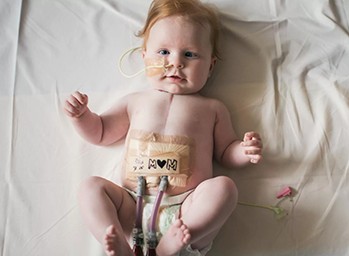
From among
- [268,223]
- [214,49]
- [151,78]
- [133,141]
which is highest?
[214,49]

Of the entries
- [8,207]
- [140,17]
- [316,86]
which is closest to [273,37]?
[316,86]

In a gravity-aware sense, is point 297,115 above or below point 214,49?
below

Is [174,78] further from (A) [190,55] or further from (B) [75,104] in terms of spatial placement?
(B) [75,104]

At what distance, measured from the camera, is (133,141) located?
1.16 meters

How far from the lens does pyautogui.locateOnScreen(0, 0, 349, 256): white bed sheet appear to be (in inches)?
45.7

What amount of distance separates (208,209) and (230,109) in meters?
0.36

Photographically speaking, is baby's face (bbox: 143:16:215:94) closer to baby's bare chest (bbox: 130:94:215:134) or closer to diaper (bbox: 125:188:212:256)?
baby's bare chest (bbox: 130:94:215:134)

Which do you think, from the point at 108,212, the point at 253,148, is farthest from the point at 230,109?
the point at 108,212

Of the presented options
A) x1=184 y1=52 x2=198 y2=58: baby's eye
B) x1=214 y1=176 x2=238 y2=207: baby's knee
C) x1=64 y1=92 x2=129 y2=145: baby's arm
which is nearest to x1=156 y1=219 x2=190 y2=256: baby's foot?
x1=214 y1=176 x2=238 y2=207: baby's knee

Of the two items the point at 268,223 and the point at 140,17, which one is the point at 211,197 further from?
the point at 140,17

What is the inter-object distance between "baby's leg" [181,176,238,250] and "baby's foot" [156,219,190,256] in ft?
0.09

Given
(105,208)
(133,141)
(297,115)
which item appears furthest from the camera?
(297,115)

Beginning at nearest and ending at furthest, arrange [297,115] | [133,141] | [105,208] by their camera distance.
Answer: [105,208]
[133,141]
[297,115]

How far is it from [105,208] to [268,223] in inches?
16.2
